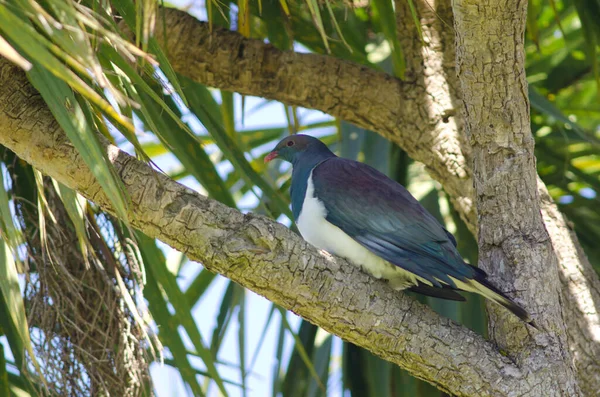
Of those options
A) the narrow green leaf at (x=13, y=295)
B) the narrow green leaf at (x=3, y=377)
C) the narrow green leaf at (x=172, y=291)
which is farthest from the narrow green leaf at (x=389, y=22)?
the narrow green leaf at (x=3, y=377)

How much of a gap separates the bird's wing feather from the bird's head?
0.48m

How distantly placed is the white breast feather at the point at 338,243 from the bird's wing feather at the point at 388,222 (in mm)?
32

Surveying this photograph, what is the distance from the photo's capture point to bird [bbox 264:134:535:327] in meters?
2.22

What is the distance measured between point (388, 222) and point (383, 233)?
1.8 inches

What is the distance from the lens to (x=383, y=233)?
2.38 m

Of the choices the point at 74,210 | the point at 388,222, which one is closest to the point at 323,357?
the point at 388,222

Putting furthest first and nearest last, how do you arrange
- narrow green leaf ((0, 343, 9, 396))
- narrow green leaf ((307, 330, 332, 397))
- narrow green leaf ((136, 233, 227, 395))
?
1. narrow green leaf ((307, 330, 332, 397))
2. narrow green leaf ((0, 343, 9, 396))
3. narrow green leaf ((136, 233, 227, 395))

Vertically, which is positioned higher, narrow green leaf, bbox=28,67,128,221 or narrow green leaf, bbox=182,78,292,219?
narrow green leaf, bbox=182,78,292,219

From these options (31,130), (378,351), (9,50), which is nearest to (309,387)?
(378,351)

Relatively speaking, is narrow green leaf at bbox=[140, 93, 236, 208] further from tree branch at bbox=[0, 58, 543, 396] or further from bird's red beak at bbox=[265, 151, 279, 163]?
bird's red beak at bbox=[265, 151, 279, 163]

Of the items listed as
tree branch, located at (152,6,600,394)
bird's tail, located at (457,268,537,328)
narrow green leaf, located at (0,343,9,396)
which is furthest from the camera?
tree branch, located at (152,6,600,394)

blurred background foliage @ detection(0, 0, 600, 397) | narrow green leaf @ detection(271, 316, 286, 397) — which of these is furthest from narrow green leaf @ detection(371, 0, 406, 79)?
narrow green leaf @ detection(271, 316, 286, 397)

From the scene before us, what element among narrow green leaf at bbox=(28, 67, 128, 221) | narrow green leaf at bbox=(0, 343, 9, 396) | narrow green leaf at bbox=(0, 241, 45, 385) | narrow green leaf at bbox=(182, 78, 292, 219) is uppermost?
narrow green leaf at bbox=(182, 78, 292, 219)

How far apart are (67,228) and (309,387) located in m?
1.27
